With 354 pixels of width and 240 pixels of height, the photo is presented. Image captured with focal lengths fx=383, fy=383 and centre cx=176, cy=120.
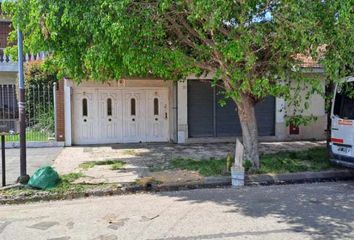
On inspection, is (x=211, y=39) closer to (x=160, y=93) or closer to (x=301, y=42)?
(x=301, y=42)

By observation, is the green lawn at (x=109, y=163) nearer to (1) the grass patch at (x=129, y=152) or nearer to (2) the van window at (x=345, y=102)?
(1) the grass patch at (x=129, y=152)

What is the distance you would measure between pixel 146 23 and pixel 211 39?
5.76 feet

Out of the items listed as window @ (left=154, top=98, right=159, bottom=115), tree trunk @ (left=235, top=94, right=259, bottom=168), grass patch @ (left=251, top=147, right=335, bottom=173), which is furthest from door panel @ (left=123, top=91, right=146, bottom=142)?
tree trunk @ (left=235, top=94, right=259, bottom=168)

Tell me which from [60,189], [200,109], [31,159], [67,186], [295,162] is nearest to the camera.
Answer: [60,189]

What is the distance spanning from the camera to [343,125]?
8.52 m

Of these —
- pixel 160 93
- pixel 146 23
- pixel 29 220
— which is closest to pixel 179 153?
pixel 160 93

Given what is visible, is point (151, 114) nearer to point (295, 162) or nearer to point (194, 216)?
point (295, 162)

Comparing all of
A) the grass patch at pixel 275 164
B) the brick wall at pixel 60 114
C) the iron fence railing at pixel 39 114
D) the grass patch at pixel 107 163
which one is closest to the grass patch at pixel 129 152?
the grass patch at pixel 107 163

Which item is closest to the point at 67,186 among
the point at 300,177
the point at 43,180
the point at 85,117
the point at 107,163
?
the point at 43,180

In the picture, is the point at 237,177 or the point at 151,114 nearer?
the point at 237,177

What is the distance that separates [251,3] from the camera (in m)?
7.20

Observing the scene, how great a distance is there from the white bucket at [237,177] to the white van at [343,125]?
89.1 inches

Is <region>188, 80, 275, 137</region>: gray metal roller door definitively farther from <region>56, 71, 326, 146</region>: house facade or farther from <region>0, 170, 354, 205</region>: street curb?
<region>0, 170, 354, 205</region>: street curb

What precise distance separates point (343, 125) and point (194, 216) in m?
4.42
